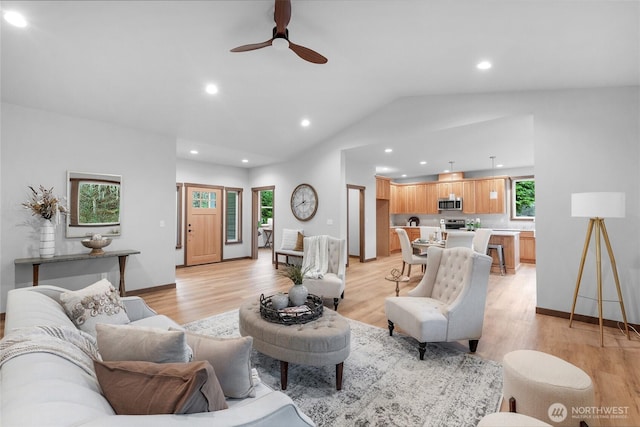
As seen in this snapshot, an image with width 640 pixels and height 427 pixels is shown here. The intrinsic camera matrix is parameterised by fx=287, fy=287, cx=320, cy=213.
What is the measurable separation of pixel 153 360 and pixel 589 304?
4.57 metres

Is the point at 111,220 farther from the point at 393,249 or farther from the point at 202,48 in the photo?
the point at 393,249

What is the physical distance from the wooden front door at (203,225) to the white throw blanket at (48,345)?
620 cm

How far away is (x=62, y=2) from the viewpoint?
2398mm

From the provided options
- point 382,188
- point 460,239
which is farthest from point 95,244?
point 382,188

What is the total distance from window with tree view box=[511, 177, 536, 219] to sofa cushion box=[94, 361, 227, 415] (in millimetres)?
9169

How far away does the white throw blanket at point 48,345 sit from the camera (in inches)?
40.4

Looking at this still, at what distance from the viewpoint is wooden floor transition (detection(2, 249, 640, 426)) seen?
7.63ft

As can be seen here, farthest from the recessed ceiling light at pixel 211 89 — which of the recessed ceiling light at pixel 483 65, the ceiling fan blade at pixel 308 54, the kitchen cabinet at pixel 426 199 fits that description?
the kitchen cabinet at pixel 426 199

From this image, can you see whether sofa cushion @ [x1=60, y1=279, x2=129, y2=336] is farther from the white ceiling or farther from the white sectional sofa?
the white ceiling

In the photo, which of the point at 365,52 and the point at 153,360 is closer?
the point at 153,360

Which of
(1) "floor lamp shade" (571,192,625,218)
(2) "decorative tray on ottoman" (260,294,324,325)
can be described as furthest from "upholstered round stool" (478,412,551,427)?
(1) "floor lamp shade" (571,192,625,218)

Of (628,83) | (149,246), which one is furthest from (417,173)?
(149,246)

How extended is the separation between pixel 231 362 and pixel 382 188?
780 cm

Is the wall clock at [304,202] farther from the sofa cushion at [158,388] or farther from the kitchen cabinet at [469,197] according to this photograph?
the sofa cushion at [158,388]
